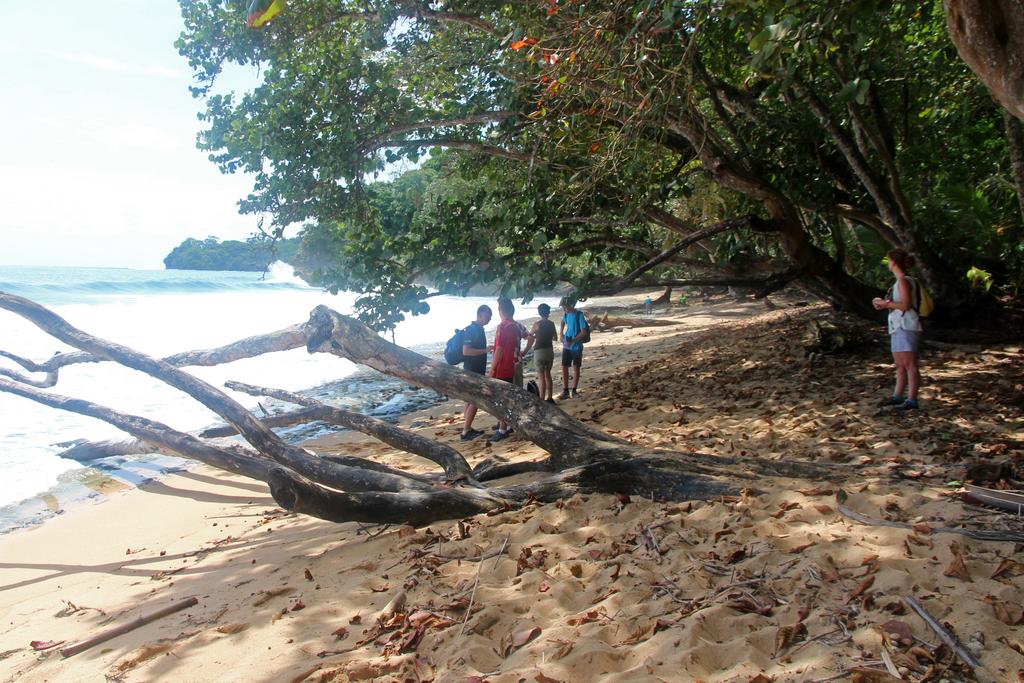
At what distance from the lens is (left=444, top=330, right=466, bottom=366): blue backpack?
8.83 metres

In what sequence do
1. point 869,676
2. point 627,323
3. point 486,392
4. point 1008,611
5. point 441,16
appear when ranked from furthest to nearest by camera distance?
point 627,323 → point 441,16 → point 486,392 → point 1008,611 → point 869,676

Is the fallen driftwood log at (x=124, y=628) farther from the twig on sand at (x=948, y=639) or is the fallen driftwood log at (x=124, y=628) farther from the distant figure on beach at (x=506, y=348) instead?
the distant figure on beach at (x=506, y=348)

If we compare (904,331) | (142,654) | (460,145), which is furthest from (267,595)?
(460,145)

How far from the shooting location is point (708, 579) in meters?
3.47

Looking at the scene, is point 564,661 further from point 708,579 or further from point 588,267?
point 588,267

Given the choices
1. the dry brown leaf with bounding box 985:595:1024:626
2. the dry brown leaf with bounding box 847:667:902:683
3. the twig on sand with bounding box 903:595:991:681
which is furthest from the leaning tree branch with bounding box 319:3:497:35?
the dry brown leaf with bounding box 847:667:902:683

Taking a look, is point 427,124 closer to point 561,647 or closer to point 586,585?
point 586,585

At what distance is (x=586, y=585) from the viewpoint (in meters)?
3.69

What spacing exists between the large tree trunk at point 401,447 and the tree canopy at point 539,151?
2.65 meters

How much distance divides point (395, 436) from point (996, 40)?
16.6ft

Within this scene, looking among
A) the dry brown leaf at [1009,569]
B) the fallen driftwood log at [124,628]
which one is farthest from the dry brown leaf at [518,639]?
the fallen driftwood log at [124,628]

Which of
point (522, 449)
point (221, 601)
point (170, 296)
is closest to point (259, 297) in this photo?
point (170, 296)

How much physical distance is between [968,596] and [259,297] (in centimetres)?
4309

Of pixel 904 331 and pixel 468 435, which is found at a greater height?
pixel 904 331
